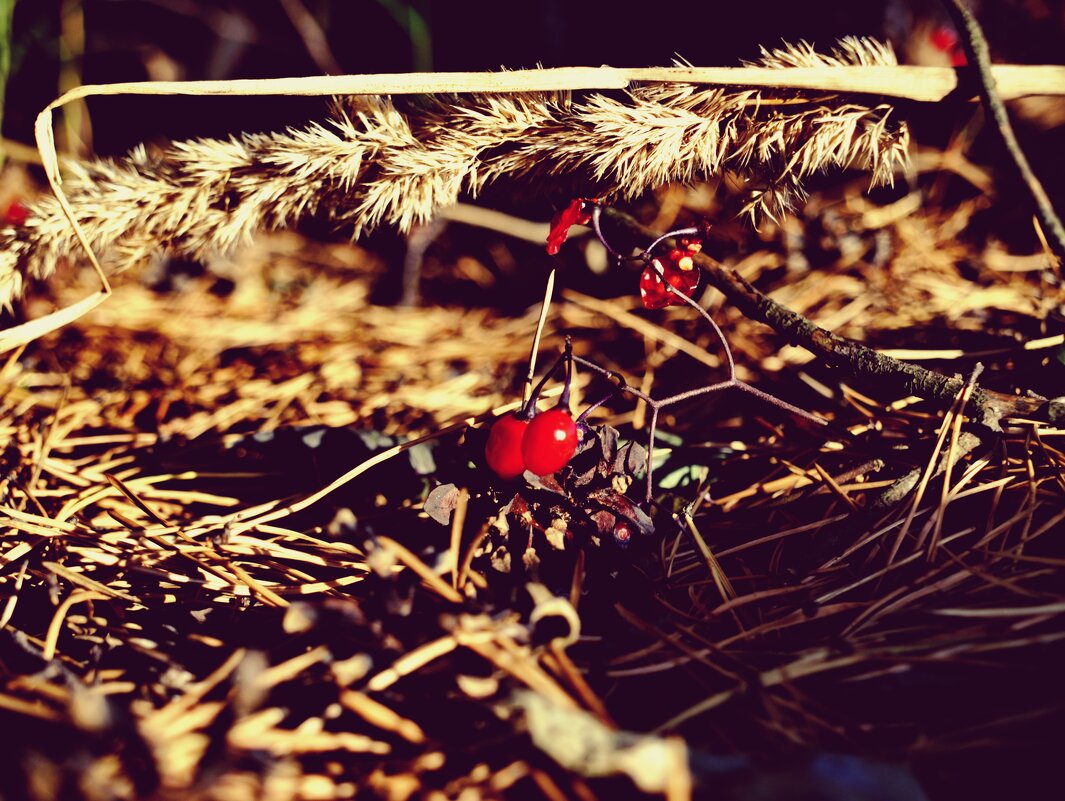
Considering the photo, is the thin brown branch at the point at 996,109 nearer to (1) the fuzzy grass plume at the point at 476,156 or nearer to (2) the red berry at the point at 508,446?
(1) the fuzzy grass plume at the point at 476,156

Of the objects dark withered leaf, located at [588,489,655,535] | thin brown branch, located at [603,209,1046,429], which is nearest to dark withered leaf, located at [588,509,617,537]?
dark withered leaf, located at [588,489,655,535]

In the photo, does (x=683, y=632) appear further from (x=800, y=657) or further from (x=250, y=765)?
(x=250, y=765)

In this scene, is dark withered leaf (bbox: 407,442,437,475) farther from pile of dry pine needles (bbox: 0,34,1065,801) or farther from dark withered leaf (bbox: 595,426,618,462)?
dark withered leaf (bbox: 595,426,618,462)

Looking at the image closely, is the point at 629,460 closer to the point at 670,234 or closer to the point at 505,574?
the point at 505,574

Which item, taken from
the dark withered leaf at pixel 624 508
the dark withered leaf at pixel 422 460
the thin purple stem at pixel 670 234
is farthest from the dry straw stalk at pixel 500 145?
the dark withered leaf at pixel 624 508

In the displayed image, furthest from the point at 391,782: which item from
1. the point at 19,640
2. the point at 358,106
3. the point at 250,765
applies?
the point at 358,106

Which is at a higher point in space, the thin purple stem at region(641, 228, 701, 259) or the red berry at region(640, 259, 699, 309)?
the thin purple stem at region(641, 228, 701, 259)

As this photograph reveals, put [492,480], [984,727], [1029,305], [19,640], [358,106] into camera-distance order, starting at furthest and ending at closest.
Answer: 1. [1029,305]
2. [358,106]
3. [492,480]
4. [19,640]
5. [984,727]
